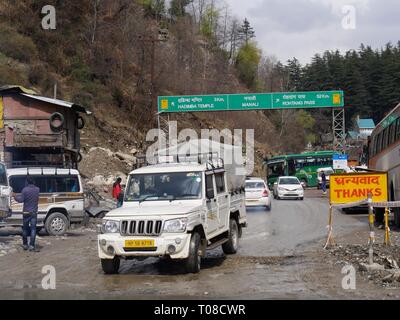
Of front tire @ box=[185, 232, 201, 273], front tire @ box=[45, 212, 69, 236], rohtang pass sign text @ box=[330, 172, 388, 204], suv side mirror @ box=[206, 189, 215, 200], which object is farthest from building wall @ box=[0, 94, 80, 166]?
front tire @ box=[185, 232, 201, 273]

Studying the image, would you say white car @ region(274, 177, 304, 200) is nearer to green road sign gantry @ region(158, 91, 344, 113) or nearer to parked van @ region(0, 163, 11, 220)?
green road sign gantry @ region(158, 91, 344, 113)

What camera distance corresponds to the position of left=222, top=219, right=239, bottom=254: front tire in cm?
1434

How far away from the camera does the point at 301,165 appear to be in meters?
59.8

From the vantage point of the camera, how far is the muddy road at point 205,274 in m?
9.60

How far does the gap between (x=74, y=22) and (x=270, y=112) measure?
5478 cm

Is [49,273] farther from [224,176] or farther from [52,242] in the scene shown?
[52,242]

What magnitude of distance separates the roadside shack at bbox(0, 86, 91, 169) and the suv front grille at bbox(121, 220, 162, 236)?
20.0 m

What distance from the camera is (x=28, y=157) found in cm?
3219

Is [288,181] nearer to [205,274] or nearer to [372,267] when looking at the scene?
[205,274]

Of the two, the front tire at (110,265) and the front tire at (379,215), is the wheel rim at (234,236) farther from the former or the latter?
the front tire at (379,215)

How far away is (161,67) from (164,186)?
54.6 meters

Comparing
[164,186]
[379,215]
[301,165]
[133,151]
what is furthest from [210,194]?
[301,165]
